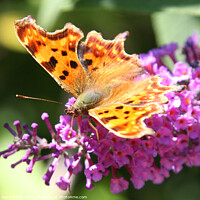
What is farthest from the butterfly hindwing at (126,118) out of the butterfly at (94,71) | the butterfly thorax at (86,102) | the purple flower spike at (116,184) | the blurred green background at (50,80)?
the blurred green background at (50,80)

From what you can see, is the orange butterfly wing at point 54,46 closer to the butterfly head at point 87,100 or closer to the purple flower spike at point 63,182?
the butterfly head at point 87,100

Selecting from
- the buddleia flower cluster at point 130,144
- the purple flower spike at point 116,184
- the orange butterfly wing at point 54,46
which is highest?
the orange butterfly wing at point 54,46

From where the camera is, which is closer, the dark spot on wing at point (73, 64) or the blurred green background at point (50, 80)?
the dark spot on wing at point (73, 64)

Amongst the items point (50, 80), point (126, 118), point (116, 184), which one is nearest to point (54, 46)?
point (126, 118)

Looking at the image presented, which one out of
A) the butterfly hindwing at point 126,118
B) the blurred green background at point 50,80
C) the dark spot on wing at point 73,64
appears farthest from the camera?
the blurred green background at point 50,80

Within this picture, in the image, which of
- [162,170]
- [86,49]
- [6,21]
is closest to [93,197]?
[162,170]

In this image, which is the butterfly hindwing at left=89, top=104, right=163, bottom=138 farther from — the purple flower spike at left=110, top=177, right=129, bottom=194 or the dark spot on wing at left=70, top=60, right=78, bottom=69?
the purple flower spike at left=110, top=177, right=129, bottom=194

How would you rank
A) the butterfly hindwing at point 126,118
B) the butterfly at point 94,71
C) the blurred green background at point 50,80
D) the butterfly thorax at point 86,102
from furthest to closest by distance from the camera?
the blurred green background at point 50,80, the butterfly thorax at point 86,102, the butterfly at point 94,71, the butterfly hindwing at point 126,118

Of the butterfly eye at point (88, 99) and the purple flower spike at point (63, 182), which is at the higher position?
the butterfly eye at point (88, 99)

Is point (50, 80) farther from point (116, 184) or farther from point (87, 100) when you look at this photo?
point (116, 184)
